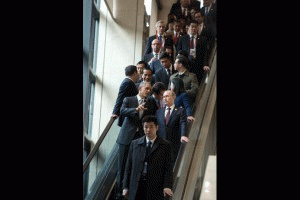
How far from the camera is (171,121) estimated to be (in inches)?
239

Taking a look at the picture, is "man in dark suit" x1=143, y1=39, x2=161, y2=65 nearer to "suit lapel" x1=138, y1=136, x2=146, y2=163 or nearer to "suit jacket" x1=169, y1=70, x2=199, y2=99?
"suit jacket" x1=169, y1=70, x2=199, y2=99

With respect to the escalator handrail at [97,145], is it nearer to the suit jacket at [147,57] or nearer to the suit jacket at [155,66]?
the suit jacket at [155,66]

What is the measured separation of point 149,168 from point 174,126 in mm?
737

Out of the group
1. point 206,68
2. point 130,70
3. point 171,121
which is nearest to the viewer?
point 171,121

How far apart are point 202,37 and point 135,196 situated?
3.01 metres

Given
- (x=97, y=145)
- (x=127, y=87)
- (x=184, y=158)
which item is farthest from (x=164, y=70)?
(x=184, y=158)

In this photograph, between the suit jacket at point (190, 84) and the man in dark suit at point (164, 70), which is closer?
the suit jacket at point (190, 84)

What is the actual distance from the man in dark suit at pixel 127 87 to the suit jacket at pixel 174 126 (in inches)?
22.4

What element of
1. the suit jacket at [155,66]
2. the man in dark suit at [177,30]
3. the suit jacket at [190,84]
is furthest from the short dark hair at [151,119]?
the man in dark suit at [177,30]

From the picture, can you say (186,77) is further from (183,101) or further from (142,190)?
(142,190)

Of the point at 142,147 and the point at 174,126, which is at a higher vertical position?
the point at 174,126

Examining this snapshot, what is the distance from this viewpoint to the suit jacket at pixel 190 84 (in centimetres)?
676
